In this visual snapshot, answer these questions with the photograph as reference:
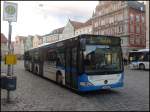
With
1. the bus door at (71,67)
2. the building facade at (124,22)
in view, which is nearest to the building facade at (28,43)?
the building facade at (124,22)

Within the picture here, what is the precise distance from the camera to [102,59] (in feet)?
38.1

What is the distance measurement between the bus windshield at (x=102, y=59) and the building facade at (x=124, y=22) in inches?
2024

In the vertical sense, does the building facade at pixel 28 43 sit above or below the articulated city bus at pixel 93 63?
above

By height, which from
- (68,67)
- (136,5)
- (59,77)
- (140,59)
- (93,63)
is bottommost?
(59,77)

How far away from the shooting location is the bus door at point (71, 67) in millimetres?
12029

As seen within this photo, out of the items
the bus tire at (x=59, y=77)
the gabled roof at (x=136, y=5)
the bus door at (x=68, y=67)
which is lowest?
the bus tire at (x=59, y=77)

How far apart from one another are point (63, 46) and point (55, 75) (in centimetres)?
223

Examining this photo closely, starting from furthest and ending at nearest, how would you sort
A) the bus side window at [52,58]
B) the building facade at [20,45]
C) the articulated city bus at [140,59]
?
the building facade at [20,45] < the articulated city bus at [140,59] < the bus side window at [52,58]

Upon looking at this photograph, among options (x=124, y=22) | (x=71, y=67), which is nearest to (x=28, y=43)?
(x=124, y=22)

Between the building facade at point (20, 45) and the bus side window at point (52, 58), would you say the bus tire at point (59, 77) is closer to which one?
the bus side window at point (52, 58)

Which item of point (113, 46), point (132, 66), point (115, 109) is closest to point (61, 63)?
point (113, 46)

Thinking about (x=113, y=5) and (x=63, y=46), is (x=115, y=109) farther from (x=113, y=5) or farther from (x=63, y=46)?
(x=113, y=5)

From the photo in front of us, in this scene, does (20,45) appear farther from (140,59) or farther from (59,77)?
(59,77)

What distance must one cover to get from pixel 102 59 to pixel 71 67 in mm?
1675
